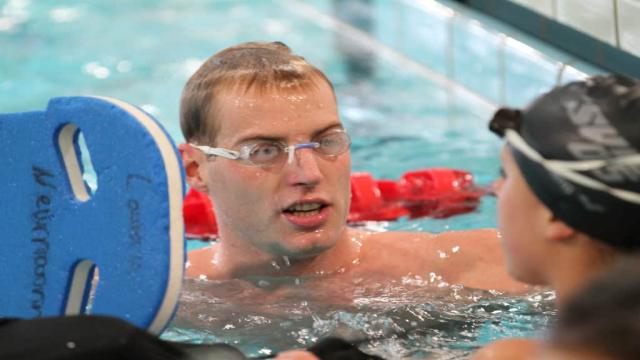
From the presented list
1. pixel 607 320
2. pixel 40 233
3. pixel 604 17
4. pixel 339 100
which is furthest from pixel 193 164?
pixel 339 100

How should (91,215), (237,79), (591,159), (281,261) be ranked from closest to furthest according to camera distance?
(591,159), (91,215), (237,79), (281,261)

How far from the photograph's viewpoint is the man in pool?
2.92 meters

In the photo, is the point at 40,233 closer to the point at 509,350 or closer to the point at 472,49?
the point at 509,350

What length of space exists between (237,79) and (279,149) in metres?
0.21

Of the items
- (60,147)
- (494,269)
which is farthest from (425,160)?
(60,147)

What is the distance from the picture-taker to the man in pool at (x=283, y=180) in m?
2.92

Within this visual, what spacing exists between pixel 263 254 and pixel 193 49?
160 inches

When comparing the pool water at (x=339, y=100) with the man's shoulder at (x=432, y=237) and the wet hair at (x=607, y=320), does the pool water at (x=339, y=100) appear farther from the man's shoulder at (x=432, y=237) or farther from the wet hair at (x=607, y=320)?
the wet hair at (x=607, y=320)

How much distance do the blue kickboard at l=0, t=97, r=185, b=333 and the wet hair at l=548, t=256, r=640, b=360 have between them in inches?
37.6

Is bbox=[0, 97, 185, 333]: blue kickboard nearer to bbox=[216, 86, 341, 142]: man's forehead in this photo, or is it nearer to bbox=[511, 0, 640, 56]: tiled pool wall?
bbox=[216, 86, 341, 142]: man's forehead

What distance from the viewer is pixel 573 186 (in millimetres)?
1820

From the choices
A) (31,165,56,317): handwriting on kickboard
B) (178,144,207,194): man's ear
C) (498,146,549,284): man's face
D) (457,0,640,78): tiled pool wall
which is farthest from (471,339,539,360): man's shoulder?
(457,0,640,78): tiled pool wall

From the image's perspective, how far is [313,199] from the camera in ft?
9.48

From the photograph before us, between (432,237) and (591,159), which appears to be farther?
(432,237)
